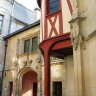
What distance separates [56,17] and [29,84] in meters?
6.85

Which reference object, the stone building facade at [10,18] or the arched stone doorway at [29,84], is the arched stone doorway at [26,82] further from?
the stone building facade at [10,18]

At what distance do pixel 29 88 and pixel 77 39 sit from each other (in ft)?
25.9

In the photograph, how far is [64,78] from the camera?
8633 millimetres

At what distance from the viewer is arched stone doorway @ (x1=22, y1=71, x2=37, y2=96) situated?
473 inches

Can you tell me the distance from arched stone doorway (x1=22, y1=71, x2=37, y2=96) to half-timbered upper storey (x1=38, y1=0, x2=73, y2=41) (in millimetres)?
5845

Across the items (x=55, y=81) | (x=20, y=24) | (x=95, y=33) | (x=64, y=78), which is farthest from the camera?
(x=20, y=24)

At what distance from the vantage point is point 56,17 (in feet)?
21.8

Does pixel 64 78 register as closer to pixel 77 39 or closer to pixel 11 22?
pixel 77 39

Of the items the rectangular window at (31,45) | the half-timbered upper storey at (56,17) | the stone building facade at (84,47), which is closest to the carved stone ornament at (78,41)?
the stone building facade at (84,47)

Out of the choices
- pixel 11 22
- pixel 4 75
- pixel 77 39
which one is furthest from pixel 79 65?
pixel 11 22

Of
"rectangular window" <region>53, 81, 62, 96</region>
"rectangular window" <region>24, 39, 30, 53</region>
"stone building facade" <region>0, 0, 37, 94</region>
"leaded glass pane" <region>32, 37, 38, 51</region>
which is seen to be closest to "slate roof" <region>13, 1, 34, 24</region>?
"stone building facade" <region>0, 0, 37, 94</region>

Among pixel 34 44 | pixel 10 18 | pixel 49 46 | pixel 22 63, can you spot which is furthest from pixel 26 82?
pixel 49 46

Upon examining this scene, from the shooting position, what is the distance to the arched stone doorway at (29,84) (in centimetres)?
1201

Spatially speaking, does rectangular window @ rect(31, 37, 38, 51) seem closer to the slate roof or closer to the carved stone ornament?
the slate roof
